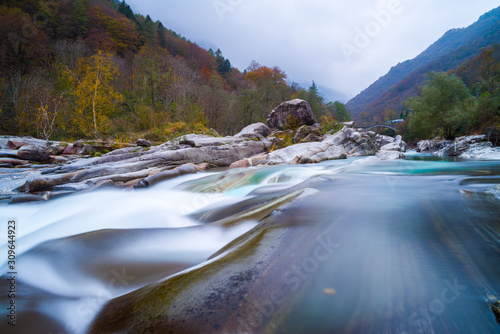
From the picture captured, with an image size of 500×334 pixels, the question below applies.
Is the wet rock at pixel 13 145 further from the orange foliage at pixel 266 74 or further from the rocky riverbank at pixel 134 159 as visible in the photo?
the orange foliage at pixel 266 74

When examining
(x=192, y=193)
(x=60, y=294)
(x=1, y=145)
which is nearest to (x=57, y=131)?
(x=1, y=145)

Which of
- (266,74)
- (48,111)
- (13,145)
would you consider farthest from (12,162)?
(266,74)

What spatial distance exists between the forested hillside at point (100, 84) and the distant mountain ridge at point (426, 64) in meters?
73.1

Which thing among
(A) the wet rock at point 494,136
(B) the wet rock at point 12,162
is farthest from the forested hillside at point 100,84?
(A) the wet rock at point 494,136

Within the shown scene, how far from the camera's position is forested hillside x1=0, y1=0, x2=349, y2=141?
1805cm

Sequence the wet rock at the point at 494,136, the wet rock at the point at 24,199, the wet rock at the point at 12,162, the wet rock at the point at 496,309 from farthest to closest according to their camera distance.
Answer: the wet rock at the point at 494,136, the wet rock at the point at 12,162, the wet rock at the point at 24,199, the wet rock at the point at 496,309

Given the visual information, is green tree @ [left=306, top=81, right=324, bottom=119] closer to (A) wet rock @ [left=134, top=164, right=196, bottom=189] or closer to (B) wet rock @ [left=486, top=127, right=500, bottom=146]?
(B) wet rock @ [left=486, top=127, right=500, bottom=146]

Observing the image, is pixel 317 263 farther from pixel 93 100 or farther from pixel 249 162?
pixel 93 100

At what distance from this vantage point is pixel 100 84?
18547 millimetres

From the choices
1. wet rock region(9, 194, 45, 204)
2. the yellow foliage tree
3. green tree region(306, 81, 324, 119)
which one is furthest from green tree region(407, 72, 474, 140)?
the yellow foliage tree

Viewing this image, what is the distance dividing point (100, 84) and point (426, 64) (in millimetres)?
121838

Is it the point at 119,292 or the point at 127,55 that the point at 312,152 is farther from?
the point at 127,55

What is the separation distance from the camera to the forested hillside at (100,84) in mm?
18047

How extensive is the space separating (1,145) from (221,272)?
1895 cm
